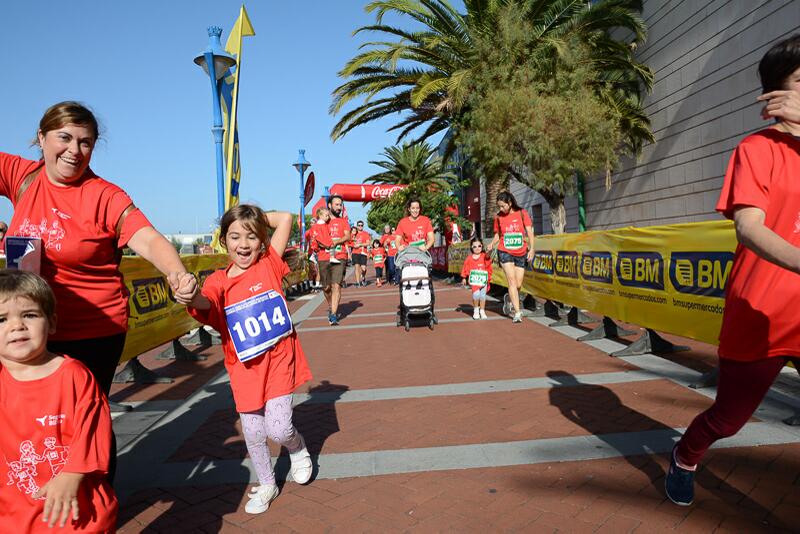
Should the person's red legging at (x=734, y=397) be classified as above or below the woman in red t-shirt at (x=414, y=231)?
below

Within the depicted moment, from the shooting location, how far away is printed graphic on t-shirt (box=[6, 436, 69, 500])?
1.81m

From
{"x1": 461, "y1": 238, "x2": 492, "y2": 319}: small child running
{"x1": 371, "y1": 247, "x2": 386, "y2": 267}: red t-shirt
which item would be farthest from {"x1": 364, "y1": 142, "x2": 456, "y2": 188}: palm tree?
{"x1": 461, "y1": 238, "x2": 492, "y2": 319}: small child running

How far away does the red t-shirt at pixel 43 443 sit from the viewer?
1.79 metres

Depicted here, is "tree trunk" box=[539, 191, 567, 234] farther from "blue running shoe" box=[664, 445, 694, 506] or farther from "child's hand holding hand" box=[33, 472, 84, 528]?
"child's hand holding hand" box=[33, 472, 84, 528]

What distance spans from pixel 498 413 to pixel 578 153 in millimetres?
13244

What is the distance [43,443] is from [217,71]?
9.34 meters

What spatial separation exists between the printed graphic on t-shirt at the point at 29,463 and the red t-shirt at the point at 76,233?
2.26 feet

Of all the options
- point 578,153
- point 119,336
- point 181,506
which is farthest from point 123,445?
point 578,153

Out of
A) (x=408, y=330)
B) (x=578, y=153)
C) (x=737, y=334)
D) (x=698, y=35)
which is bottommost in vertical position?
(x=408, y=330)

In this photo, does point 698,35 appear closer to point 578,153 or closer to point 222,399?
point 578,153

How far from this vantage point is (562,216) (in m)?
18.5

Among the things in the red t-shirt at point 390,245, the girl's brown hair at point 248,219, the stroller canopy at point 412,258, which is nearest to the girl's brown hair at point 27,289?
the girl's brown hair at point 248,219

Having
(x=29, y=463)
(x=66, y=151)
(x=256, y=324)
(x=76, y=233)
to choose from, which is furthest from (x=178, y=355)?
(x=29, y=463)

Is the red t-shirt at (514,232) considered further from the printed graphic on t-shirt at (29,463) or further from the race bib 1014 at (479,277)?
the printed graphic on t-shirt at (29,463)
